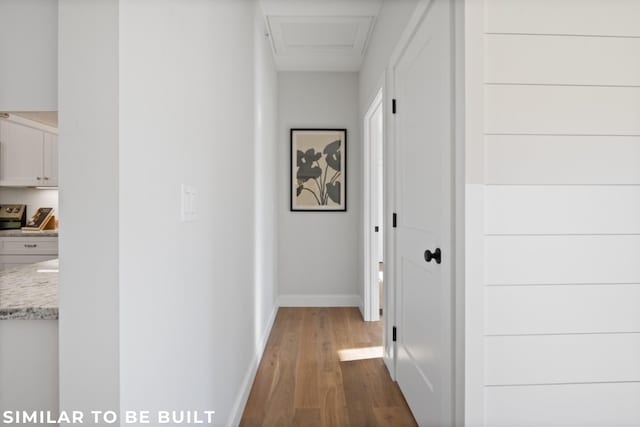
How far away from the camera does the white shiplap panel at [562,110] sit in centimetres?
120

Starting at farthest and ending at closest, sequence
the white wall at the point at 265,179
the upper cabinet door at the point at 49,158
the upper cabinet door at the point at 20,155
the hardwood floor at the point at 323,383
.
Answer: the upper cabinet door at the point at 49,158, the upper cabinet door at the point at 20,155, the white wall at the point at 265,179, the hardwood floor at the point at 323,383

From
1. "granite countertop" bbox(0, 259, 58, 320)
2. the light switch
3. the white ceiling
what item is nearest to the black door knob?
the light switch

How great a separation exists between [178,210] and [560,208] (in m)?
1.27

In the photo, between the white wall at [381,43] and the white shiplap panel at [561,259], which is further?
the white wall at [381,43]

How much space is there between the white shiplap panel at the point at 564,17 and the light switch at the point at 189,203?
1.13 m

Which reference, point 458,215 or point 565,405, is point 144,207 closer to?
point 458,215

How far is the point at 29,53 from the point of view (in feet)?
2.81

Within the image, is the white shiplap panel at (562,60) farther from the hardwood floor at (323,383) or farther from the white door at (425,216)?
the hardwood floor at (323,383)

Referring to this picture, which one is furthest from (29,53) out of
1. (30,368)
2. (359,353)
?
(359,353)

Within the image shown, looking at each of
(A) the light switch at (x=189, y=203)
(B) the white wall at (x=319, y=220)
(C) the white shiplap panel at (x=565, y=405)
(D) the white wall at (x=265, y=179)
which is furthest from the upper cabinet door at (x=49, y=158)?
(C) the white shiplap panel at (x=565, y=405)

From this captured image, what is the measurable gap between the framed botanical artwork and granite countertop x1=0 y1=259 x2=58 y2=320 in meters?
2.59

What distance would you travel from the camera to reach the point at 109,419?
2.42 feet

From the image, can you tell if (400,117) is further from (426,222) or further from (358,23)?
(358,23)

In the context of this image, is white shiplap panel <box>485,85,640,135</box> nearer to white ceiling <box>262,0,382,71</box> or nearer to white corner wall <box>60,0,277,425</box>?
white corner wall <box>60,0,277,425</box>
